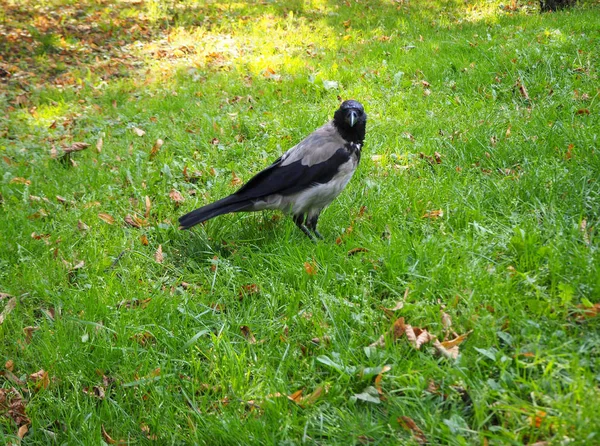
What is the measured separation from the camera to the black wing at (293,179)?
427 centimetres

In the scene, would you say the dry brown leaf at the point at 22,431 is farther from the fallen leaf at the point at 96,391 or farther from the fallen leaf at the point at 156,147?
the fallen leaf at the point at 156,147

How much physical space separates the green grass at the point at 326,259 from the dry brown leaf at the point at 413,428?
1.2 inches

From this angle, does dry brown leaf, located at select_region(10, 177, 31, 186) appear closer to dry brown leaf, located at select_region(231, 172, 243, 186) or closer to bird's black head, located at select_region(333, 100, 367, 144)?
dry brown leaf, located at select_region(231, 172, 243, 186)

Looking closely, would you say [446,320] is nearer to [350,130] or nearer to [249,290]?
[249,290]

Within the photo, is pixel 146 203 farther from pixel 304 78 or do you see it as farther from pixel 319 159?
pixel 304 78

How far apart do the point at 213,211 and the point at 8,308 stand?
158 cm

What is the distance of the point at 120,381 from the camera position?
300 cm

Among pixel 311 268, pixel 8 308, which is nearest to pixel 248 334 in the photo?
pixel 311 268

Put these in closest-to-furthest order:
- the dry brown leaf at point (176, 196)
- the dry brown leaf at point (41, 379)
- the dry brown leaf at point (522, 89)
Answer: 1. the dry brown leaf at point (41, 379)
2. the dry brown leaf at point (176, 196)
3. the dry brown leaf at point (522, 89)

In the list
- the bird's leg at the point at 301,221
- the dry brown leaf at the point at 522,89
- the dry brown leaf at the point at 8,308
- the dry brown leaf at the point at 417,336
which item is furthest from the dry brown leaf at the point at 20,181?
the dry brown leaf at the point at 522,89

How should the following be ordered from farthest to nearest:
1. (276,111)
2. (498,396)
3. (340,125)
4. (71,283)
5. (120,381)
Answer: (276,111), (340,125), (71,283), (120,381), (498,396)

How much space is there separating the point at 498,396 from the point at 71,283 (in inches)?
120

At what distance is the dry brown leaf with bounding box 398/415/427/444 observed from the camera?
7.23ft

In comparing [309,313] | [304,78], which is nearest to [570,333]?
[309,313]
